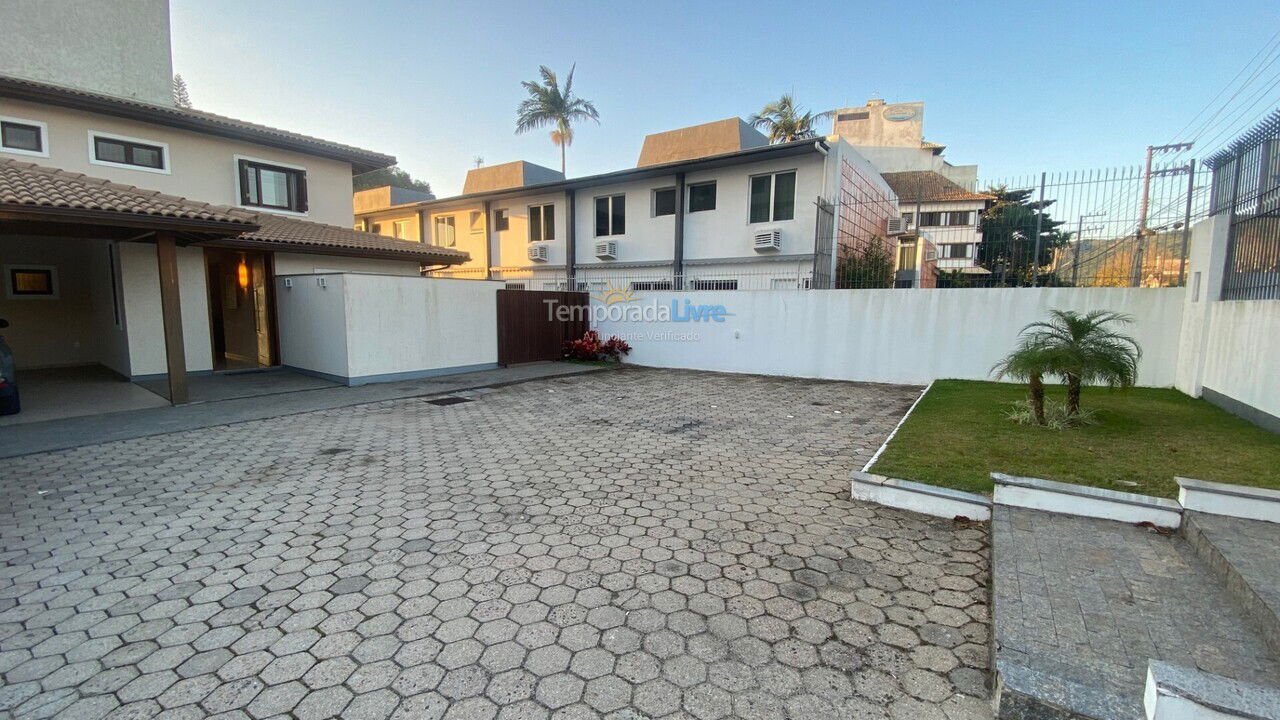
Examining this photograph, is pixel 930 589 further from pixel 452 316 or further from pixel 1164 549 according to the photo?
pixel 452 316

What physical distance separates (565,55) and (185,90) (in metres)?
28.0

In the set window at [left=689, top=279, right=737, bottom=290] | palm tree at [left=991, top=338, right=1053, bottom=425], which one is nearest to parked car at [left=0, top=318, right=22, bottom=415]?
palm tree at [left=991, top=338, right=1053, bottom=425]

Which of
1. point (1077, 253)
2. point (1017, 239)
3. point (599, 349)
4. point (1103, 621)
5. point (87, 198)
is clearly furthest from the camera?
point (599, 349)

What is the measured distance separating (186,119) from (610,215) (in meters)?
10.7

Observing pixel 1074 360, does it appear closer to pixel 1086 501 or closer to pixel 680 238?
pixel 1086 501

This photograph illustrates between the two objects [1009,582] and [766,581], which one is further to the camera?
[766,581]

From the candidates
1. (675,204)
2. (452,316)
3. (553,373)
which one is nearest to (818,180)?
(675,204)

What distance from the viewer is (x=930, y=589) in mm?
2873

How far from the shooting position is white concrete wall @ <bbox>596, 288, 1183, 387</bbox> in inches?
325

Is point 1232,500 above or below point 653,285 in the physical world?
below

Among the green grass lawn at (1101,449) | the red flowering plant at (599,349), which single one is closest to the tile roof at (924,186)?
the red flowering plant at (599,349)

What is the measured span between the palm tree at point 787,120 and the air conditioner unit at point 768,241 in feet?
56.0

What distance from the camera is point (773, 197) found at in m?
14.3

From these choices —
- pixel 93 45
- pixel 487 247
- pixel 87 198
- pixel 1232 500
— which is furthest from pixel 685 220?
pixel 93 45
